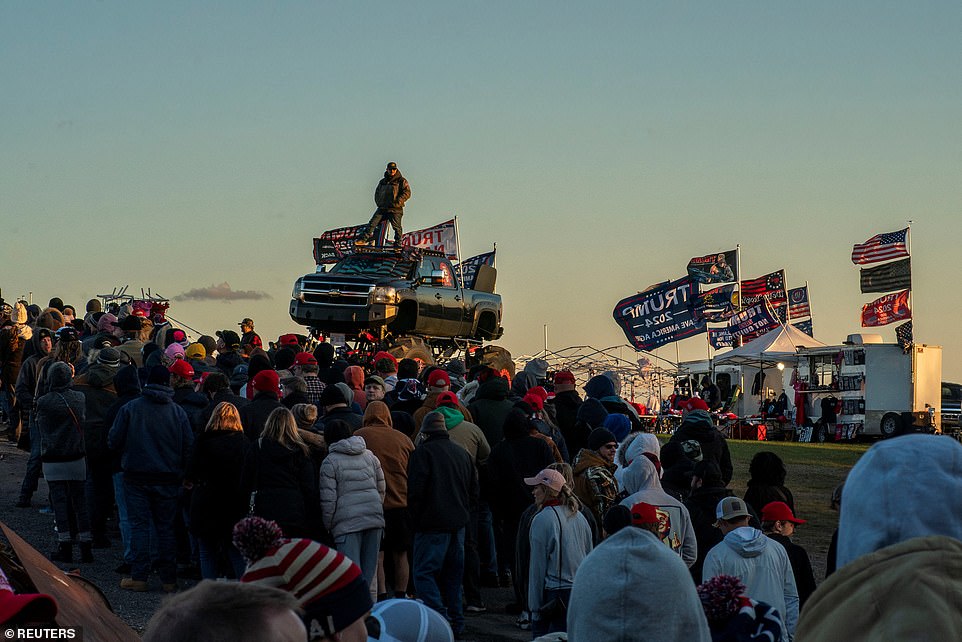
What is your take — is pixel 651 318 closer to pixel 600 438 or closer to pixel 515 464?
pixel 515 464

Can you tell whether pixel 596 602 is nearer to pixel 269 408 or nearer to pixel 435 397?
pixel 269 408

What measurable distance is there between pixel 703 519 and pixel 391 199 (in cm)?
1717

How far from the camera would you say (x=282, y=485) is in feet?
29.2

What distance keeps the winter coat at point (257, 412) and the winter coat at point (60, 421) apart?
160cm

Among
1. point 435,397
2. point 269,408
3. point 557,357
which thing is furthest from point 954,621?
point 557,357

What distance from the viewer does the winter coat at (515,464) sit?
1051 cm

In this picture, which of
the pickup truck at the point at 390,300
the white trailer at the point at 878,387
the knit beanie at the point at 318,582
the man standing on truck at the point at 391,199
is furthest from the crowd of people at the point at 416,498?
the white trailer at the point at 878,387

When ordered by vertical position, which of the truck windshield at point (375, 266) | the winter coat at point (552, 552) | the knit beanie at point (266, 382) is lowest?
the winter coat at point (552, 552)

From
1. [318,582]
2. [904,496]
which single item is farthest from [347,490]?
[904,496]

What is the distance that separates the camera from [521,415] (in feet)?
34.7

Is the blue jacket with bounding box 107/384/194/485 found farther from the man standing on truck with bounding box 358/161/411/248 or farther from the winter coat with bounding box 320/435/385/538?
the man standing on truck with bounding box 358/161/411/248

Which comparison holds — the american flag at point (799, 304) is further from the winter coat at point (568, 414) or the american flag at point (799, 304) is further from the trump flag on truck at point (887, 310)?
the winter coat at point (568, 414)

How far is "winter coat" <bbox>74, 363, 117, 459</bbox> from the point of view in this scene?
11508 millimetres

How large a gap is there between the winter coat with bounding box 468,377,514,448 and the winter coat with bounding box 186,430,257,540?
9.84 feet
